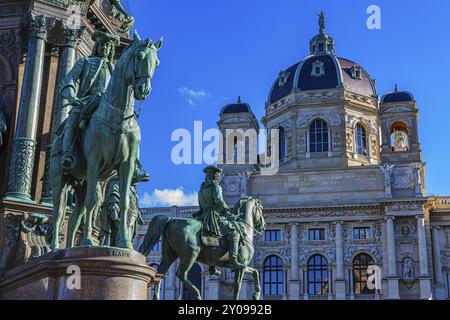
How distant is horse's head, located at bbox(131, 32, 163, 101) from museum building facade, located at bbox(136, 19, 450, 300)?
40.7m

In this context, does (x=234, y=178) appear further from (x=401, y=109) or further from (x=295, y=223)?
(x=401, y=109)

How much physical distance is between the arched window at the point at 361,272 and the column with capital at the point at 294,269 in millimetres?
4252

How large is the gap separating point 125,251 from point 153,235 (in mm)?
4219

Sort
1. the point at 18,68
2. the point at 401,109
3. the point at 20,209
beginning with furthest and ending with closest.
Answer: the point at 401,109
the point at 18,68
the point at 20,209

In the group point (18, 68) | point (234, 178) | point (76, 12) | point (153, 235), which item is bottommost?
point (153, 235)

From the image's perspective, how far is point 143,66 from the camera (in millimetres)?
7969

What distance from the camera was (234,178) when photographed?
52938 millimetres

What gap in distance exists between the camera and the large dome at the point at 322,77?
5872cm

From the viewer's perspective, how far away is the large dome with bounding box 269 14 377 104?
2312 inches

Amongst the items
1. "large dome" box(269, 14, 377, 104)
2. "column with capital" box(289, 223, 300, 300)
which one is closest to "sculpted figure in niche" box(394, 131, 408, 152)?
"large dome" box(269, 14, 377, 104)

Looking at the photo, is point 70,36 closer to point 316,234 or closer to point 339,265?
point 339,265
